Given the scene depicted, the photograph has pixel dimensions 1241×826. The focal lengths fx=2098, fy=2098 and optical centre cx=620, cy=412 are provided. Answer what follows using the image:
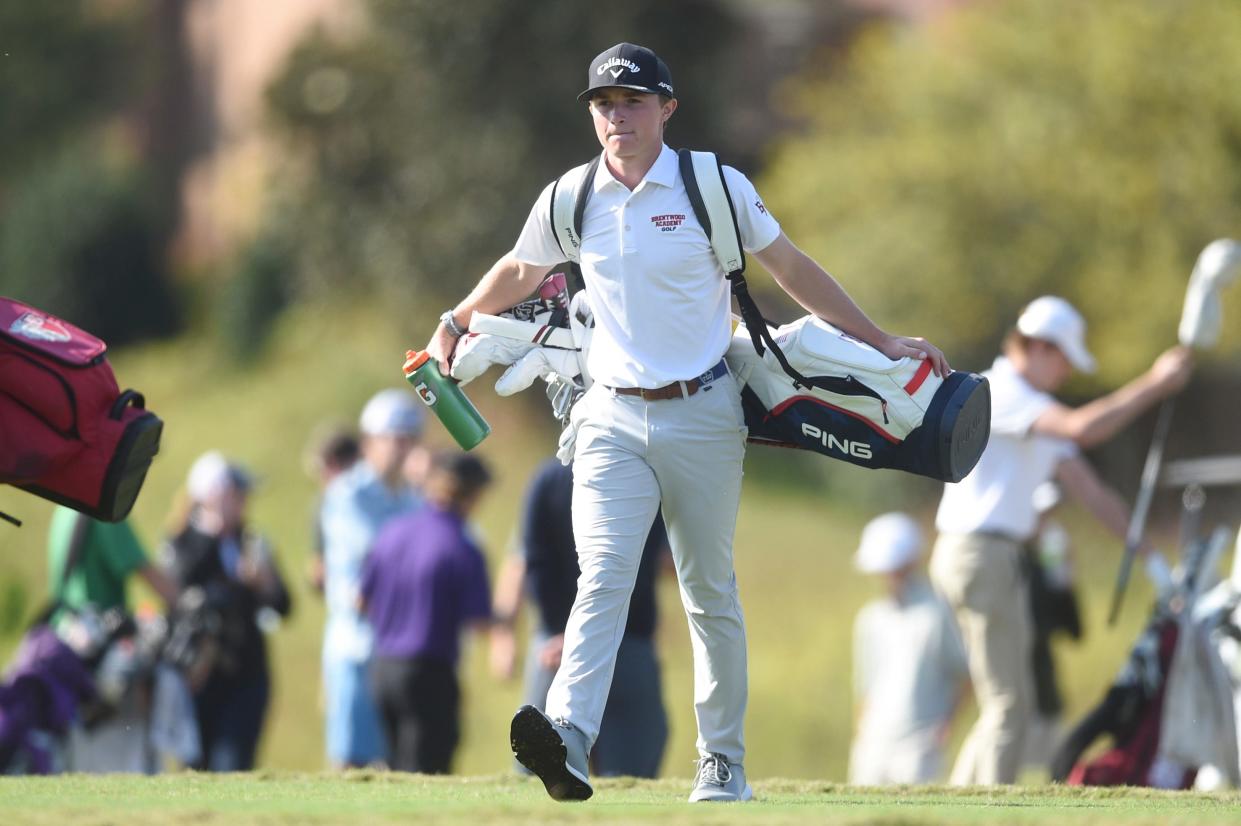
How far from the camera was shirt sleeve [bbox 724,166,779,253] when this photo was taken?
→ 22.0 ft

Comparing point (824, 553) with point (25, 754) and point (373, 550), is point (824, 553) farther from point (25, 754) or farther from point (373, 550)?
point (25, 754)

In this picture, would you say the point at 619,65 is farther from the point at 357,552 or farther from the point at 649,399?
the point at 357,552

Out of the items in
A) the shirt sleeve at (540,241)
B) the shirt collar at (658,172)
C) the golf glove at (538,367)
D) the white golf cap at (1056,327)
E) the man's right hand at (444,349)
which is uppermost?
the shirt collar at (658,172)

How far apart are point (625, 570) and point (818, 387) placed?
34.5 inches

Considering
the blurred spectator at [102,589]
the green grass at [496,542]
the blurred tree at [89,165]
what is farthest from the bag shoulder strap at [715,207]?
the blurred tree at [89,165]

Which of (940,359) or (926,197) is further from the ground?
(926,197)

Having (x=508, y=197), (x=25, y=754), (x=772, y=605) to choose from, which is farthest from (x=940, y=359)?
(x=508, y=197)

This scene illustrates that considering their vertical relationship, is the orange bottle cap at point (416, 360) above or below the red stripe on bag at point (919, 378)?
above

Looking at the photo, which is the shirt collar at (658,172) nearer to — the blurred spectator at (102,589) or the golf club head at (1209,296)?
the golf club head at (1209,296)

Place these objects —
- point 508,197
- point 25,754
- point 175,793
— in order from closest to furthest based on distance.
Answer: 1. point 175,793
2. point 25,754
3. point 508,197

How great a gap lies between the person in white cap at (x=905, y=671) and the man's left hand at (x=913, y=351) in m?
5.47

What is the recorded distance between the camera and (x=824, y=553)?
2711 centimetres

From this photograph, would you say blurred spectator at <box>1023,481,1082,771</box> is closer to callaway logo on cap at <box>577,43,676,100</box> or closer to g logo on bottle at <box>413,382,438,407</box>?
g logo on bottle at <box>413,382,438,407</box>

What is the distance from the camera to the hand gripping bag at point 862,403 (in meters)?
6.86
